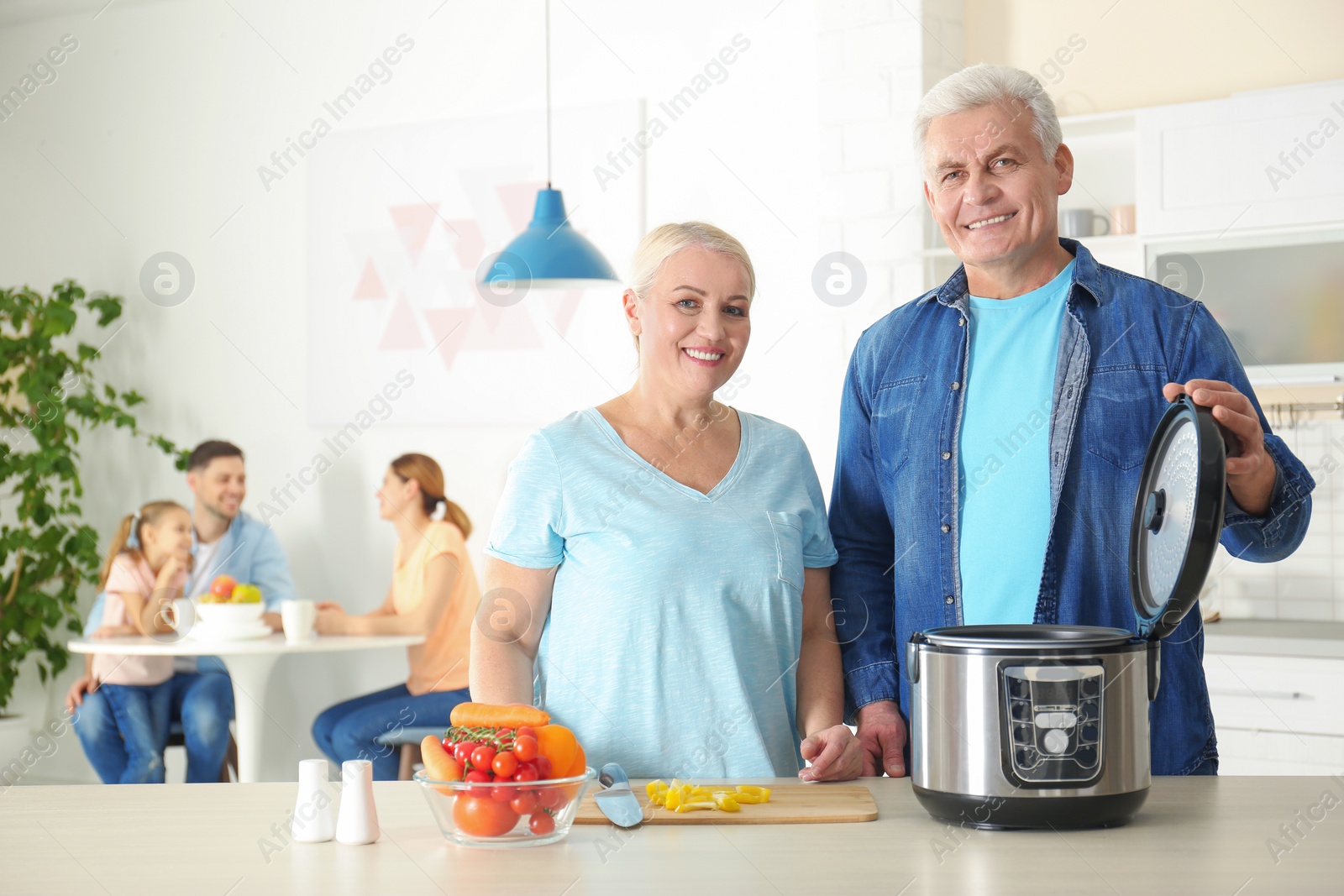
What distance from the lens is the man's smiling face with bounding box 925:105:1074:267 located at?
5.18 ft

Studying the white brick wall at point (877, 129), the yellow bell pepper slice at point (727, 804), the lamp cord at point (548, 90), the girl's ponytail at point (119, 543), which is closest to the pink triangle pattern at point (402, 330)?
the lamp cord at point (548, 90)

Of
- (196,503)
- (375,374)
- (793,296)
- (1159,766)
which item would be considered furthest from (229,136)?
(1159,766)

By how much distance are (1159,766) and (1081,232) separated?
2259mm

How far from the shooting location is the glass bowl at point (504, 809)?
1.12 m

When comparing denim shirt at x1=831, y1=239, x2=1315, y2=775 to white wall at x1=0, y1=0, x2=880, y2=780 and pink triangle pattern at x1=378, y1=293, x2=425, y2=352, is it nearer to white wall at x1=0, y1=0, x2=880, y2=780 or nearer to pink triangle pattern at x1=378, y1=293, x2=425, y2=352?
white wall at x1=0, y1=0, x2=880, y2=780

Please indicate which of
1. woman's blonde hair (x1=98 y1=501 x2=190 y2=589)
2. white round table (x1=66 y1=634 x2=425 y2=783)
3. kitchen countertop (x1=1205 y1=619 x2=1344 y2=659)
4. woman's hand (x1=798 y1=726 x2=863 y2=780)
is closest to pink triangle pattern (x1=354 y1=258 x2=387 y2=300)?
woman's blonde hair (x1=98 y1=501 x2=190 y2=589)

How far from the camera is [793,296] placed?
3881 millimetres

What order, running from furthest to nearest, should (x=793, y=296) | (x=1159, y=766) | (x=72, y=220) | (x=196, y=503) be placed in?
(x=72, y=220) → (x=196, y=503) → (x=793, y=296) → (x=1159, y=766)

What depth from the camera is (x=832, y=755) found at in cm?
136

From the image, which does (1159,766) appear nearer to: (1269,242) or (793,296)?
A: (1269,242)

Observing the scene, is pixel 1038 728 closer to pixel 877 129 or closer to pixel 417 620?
pixel 877 129

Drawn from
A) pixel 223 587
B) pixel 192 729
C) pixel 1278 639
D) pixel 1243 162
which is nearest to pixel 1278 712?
pixel 1278 639

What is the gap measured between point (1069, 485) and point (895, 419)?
0.25m

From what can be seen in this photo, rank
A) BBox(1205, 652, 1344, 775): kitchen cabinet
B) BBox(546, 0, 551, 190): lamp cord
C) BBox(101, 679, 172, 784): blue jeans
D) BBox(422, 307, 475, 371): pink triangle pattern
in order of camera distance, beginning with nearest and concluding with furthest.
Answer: BBox(1205, 652, 1344, 775): kitchen cabinet, BBox(101, 679, 172, 784): blue jeans, BBox(546, 0, 551, 190): lamp cord, BBox(422, 307, 475, 371): pink triangle pattern
